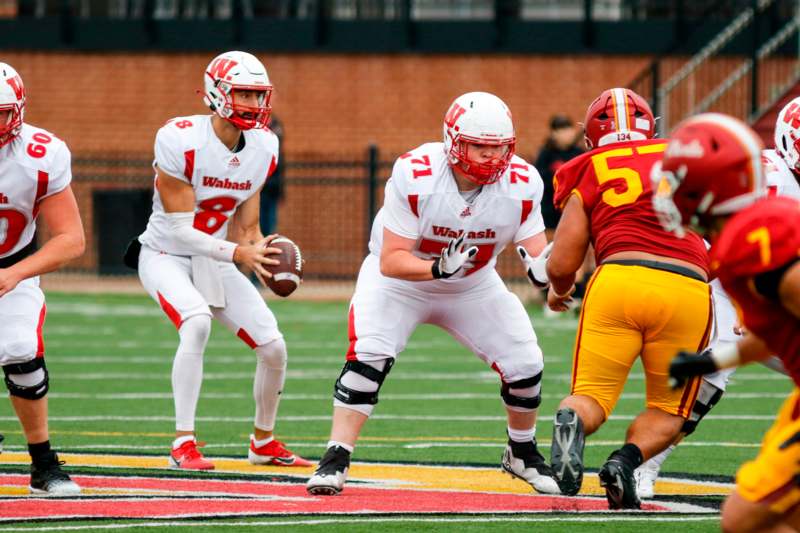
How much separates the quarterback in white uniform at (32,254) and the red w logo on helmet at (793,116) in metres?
3.43

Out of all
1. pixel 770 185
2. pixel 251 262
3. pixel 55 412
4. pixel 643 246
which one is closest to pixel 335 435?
pixel 251 262

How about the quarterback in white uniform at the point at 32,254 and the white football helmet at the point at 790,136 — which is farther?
the white football helmet at the point at 790,136

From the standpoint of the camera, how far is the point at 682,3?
20.2 meters

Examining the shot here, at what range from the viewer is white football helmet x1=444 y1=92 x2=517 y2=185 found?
6.57 metres

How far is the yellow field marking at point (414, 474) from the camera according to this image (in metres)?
6.84

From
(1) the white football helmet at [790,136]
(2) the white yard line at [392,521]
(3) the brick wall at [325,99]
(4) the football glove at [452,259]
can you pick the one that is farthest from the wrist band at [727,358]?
(3) the brick wall at [325,99]

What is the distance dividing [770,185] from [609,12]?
14.6 metres

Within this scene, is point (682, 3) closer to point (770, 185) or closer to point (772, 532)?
point (770, 185)

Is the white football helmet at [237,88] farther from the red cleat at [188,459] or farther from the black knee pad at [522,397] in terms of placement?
the black knee pad at [522,397]

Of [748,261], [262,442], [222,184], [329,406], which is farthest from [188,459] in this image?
[748,261]

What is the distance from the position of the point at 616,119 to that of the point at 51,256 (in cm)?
257

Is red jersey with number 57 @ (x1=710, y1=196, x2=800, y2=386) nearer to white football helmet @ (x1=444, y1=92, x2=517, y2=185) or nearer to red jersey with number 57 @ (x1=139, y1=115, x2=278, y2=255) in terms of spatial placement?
white football helmet @ (x1=444, y1=92, x2=517, y2=185)

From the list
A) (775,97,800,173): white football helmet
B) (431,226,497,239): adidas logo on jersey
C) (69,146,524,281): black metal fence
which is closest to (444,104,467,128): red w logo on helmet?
(431,226,497,239): adidas logo on jersey

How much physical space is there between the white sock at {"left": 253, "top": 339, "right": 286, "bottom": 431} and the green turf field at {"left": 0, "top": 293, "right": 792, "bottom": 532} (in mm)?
454
